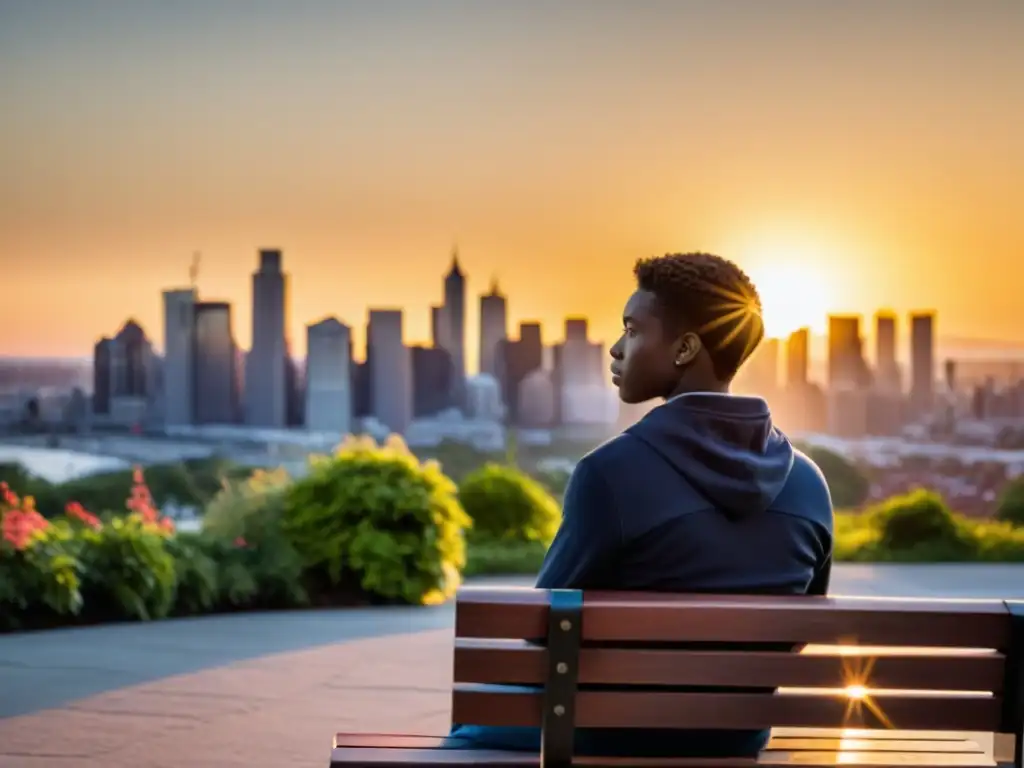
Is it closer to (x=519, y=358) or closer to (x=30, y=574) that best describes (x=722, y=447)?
(x=30, y=574)

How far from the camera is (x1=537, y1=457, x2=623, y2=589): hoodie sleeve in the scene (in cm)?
265

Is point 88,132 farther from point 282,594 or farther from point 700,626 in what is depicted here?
point 700,626

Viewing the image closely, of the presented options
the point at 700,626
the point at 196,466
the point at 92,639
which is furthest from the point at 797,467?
the point at 196,466

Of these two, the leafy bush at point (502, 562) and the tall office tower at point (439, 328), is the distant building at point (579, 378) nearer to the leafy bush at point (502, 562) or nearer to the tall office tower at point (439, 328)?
the tall office tower at point (439, 328)

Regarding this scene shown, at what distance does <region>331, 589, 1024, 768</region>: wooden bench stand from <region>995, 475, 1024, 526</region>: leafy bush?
41.6 ft

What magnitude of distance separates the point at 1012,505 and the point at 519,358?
5.07 m

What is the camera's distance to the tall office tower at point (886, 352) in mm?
14562

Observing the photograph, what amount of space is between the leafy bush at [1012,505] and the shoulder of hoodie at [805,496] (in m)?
12.5

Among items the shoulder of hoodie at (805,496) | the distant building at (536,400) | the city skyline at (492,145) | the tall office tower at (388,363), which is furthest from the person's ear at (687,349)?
the distant building at (536,400)

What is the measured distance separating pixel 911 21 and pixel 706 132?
6.24 feet

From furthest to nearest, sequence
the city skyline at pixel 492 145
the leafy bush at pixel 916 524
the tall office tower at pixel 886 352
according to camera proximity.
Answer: the tall office tower at pixel 886 352 < the leafy bush at pixel 916 524 < the city skyline at pixel 492 145

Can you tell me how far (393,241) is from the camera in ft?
44.1

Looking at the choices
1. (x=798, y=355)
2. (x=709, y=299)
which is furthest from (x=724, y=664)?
(x=798, y=355)

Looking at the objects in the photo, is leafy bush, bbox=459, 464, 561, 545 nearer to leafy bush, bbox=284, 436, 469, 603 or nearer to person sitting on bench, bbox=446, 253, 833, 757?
leafy bush, bbox=284, 436, 469, 603
